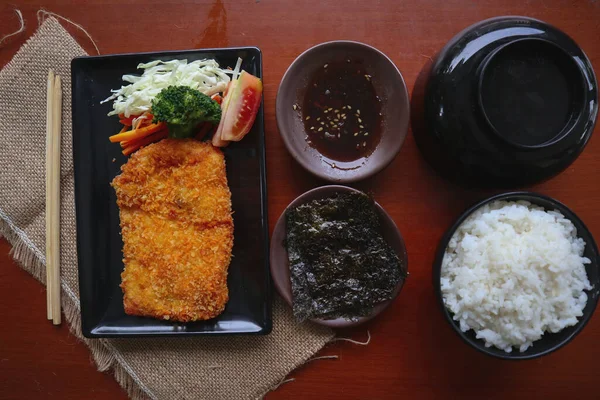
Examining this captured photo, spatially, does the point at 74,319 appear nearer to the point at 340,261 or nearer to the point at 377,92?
the point at 340,261

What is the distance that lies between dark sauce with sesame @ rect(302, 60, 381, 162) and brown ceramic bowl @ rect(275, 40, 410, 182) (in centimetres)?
→ 3

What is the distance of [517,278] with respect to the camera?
2086 millimetres

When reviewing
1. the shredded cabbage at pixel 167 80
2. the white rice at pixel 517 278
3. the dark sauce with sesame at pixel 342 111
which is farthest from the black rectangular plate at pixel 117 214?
the white rice at pixel 517 278

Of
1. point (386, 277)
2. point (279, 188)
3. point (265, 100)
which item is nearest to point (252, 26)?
point (265, 100)

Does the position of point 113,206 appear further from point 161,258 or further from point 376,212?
point 376,212

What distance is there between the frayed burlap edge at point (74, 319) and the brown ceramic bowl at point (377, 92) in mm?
1472

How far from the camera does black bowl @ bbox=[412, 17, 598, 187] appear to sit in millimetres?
1846

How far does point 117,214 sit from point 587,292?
2363 mm

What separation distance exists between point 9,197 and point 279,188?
1471mm

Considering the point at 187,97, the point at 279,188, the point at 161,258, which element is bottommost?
the point at 161,258

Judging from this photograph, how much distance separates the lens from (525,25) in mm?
1895

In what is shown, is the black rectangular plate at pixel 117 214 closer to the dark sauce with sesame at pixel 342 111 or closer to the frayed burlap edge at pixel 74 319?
the frayed burlap edge at pixel 74 319

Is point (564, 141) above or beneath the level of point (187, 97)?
above

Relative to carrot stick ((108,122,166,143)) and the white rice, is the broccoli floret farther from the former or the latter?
the white rice
